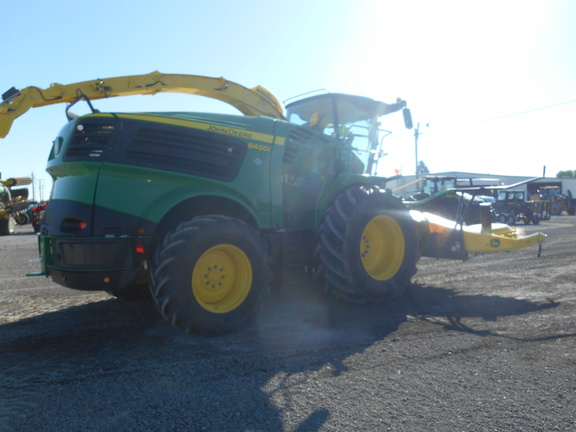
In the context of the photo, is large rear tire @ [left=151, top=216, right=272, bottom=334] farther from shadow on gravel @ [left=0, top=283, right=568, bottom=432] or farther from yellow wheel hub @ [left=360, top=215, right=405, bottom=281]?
yellow wheel hub @ [left=360, top=215, right=405, bottom=281]

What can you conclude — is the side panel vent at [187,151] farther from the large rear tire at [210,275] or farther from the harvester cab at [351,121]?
the harvester cab at [351,121]

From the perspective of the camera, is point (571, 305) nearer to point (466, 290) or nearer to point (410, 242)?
point (466, 290)

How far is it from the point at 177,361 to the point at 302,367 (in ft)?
3.24

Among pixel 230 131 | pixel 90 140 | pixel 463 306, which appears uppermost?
pixel 230 131

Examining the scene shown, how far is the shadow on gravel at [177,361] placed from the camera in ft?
8.95

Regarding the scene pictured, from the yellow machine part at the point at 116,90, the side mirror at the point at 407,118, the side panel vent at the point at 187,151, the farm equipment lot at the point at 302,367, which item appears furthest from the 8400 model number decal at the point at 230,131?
the side mirror at the point at 407,118

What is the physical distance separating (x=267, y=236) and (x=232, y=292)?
88cm

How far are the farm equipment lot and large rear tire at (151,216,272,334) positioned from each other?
0.78 feet

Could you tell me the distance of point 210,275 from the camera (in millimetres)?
4285

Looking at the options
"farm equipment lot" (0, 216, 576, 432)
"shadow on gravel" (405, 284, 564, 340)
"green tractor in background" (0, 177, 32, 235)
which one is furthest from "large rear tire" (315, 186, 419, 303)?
"green tractor in background" (0, 177, 32, 235)

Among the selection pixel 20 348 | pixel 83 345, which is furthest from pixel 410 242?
pixel 20 348

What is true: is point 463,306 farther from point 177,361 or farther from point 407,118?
point 177,361

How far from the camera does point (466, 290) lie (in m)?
6.43

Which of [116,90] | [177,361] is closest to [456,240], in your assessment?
[177,361]
